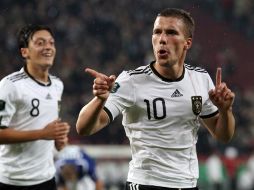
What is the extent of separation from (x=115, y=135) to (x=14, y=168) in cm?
838

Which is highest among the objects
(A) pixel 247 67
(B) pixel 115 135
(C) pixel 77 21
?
(C) pixel 77 21

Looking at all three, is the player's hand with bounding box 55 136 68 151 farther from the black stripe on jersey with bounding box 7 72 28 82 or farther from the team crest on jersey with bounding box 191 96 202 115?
the team crest on jersey with bounding box 191 96 202 115

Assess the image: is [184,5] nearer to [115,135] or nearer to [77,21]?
[77,21]

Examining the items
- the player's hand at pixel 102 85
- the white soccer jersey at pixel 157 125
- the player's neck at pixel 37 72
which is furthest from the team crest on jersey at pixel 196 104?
the player's neck at pixel 37 72

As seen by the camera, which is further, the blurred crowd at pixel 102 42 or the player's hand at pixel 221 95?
the blurred crowd at pixel 102 42

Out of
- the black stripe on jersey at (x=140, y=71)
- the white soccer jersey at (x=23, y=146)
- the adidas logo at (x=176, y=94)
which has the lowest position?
the white soccer jersey at (x=23, y=146)

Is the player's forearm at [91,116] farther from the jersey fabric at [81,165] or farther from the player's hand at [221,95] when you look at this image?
the jersey fabric at [81,165]

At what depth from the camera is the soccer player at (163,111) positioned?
4.69 m

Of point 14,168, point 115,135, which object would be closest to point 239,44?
point 115,135

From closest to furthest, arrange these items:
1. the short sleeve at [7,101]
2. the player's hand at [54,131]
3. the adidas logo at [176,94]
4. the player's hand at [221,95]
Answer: the player's hand at [221,95]
the adidas logo at [176,94]
the player's hand at [54,131]
the short sleeve at [7,101]

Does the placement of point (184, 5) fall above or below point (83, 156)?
above

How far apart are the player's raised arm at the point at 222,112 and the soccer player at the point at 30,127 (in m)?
1.25

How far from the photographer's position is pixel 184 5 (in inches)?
818

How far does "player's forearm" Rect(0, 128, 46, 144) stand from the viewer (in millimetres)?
5625
